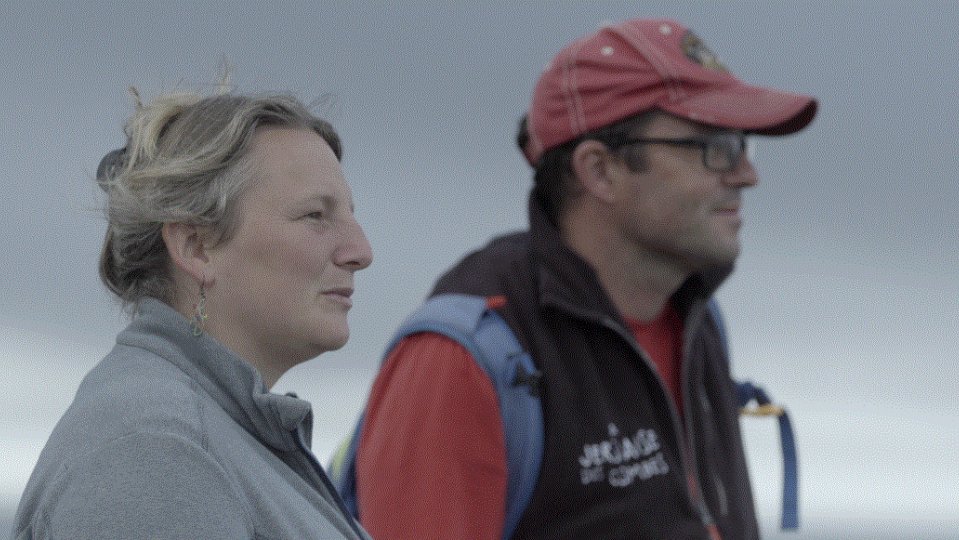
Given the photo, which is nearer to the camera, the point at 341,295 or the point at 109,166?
the point at 341,295

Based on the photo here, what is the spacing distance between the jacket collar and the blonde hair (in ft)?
0.42

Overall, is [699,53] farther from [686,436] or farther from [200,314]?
[200,314]

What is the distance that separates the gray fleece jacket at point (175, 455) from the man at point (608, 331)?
164 centimetres

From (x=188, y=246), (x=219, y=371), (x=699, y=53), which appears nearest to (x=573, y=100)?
(x=699, y=53)

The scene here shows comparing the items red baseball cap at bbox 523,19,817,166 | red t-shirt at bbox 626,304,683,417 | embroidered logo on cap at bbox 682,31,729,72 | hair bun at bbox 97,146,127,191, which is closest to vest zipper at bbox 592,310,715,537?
red t-shirt at bbox 626,304,683,417

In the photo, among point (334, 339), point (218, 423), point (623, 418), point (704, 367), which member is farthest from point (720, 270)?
point (218, 423)

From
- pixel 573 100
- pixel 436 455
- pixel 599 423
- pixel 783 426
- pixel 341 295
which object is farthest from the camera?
pixel 783 426

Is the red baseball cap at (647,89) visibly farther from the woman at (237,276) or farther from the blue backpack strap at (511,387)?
the woman at (237,276)

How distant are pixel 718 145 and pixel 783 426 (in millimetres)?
1565

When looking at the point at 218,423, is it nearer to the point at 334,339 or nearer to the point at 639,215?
the point at 334,339

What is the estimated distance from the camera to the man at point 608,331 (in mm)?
4883

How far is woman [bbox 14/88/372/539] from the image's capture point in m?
2.89

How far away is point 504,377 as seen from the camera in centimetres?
493

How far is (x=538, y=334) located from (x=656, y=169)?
2.89 feet
